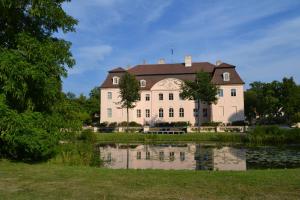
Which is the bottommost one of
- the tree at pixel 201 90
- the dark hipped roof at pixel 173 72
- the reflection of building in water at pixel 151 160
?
the reflection of building in water at pixel 151 160

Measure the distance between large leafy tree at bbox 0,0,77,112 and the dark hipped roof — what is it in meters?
37.2

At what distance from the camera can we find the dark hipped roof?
49119mm

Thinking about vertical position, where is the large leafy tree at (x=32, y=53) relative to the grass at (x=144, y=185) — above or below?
above

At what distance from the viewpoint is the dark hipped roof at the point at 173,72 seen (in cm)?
4912

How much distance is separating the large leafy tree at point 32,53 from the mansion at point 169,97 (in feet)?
120

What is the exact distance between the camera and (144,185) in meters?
7.34

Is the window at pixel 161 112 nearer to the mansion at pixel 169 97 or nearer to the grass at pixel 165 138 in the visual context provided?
the mansion at pixel 169 97

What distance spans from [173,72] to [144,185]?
147 ft

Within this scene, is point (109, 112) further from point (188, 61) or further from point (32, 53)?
point (32, 53)

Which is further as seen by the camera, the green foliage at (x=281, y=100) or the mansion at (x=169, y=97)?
the mansion at (x=169, y=97)

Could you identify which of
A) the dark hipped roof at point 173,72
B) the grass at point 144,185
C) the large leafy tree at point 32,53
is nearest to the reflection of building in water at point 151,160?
the large leafy tree at point 32,53

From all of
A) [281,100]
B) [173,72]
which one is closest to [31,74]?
[173,72]

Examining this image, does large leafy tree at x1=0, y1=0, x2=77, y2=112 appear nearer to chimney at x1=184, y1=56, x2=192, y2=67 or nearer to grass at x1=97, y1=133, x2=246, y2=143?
grass at x1=97, y1=133, x2=246, y2=143

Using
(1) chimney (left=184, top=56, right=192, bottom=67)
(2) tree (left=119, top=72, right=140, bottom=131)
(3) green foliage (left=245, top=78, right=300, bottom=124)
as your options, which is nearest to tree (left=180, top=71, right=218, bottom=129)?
(2) tree (left=119, top=72, right=140, bottom=131)
